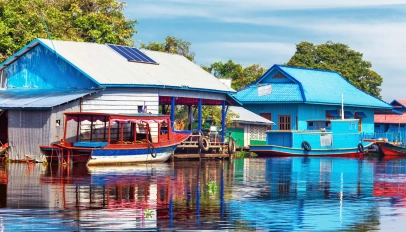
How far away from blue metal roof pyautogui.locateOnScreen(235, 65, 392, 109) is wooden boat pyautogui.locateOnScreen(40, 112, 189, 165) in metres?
19.5

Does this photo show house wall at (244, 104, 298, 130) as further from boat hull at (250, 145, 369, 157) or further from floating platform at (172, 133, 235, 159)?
floating platform at (172, 133, 235, 159)

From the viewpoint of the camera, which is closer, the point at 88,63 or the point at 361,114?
the point at 88,63

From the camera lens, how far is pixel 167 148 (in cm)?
3706

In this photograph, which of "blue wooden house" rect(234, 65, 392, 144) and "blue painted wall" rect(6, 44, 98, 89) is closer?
"blue painted wall" rect(6, 44, 98, 89)

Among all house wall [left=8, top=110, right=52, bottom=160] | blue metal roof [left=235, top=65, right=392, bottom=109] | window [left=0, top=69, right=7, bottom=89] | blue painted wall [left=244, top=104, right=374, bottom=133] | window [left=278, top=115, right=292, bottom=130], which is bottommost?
house wall [left=8, top=110, right=52, bottom=160]

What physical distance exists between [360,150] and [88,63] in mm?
23351

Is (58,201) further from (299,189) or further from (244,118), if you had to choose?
(244,118)

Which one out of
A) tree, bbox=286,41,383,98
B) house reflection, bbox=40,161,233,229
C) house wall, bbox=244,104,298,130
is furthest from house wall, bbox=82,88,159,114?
tree, bbox=286,41,383,98

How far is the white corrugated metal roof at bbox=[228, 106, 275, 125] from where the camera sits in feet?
173

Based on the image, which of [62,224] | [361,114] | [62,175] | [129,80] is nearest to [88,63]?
[129,80]

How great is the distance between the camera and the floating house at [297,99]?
57.2 m

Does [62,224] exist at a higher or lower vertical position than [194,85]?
lower

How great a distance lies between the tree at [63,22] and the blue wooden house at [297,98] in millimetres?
11634

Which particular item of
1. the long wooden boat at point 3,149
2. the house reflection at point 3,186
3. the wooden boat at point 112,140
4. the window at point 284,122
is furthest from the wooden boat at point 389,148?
the house reflection at point 3,186
